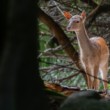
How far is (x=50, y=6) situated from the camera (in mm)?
6910

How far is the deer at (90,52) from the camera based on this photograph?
21.4 ft

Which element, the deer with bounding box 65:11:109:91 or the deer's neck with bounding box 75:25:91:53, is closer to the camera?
the deer with bounding box 65:11:109:91

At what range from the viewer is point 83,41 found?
6.94 metres

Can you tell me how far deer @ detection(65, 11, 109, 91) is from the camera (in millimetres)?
6512

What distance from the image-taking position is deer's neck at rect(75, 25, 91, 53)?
683 centimetres

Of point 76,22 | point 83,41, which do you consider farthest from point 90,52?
point 76,22

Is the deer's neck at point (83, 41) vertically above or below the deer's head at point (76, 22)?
below

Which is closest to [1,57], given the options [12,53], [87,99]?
[12,53]

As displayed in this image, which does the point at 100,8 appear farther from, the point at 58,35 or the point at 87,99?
the point at 87,99

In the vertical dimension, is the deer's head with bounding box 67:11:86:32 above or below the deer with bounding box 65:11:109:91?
above

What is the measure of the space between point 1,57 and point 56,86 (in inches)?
80.4

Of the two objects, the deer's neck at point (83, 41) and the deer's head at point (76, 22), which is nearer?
the deer's head at point (76, 22)

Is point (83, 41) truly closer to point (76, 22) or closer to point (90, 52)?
point (90, 52)

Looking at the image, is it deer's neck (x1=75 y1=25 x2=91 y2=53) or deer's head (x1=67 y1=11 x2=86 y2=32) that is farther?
deer's neck (x1=75 y1=25 x2=91 y2=53)
